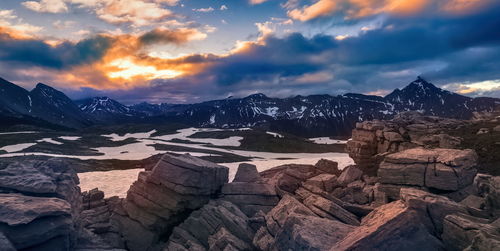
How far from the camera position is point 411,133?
1535 inches

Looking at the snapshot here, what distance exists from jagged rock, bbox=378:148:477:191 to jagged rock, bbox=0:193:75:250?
1620cm

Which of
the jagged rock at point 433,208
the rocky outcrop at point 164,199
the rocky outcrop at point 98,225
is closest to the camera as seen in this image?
the jagged rock at point 433,208

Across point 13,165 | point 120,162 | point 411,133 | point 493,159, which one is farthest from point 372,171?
point 120,162

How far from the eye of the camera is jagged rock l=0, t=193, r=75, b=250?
1115 centimetres

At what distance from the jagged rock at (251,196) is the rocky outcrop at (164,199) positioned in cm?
104

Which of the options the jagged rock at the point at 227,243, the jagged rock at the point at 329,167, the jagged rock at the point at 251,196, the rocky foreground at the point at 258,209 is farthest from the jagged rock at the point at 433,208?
the jagged rock at the point at 329,167

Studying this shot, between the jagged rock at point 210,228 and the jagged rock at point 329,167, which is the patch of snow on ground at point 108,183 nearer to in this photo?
the jagged rock at point 210,228

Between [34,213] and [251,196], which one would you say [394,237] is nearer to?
[251,196]

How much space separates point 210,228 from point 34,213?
8.28m

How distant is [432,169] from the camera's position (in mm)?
17719

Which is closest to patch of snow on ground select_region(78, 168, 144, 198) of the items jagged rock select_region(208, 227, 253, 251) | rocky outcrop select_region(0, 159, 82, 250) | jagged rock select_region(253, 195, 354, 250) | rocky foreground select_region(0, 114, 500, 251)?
rocky foreground select_region(0, 114, 500, 251)

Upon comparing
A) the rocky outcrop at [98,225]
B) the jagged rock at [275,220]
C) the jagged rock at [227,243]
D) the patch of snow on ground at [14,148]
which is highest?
the jagged rock at [275,220]

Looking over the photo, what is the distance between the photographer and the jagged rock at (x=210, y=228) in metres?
16.3

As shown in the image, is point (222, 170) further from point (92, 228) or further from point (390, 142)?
point (390, 142)
